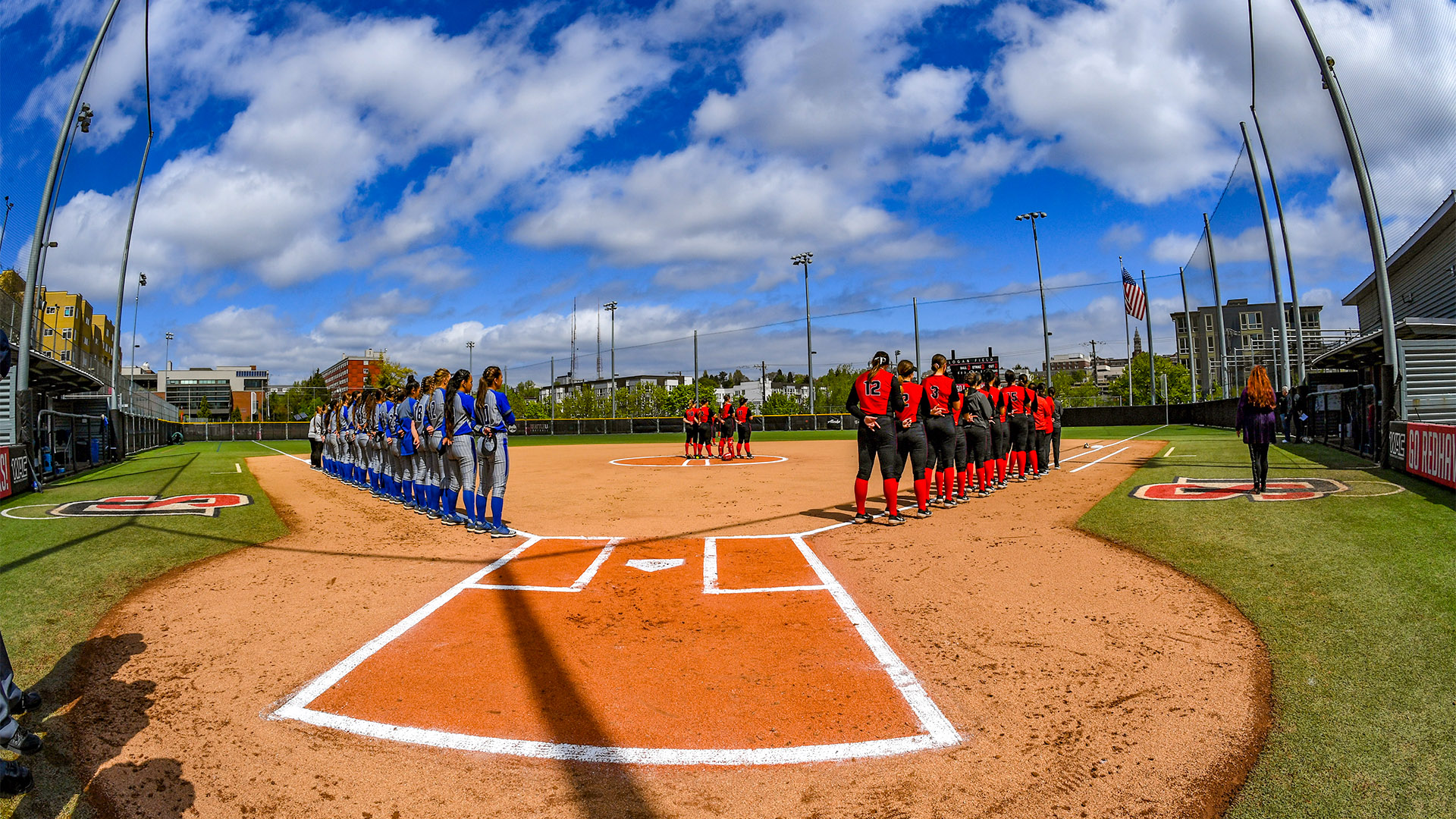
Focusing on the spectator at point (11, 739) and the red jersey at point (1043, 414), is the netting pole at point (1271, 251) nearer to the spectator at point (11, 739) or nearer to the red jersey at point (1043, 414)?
the red jersey at point (1043, 414)

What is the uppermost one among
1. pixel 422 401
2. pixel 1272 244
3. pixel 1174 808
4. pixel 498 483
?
pixel 1272 244

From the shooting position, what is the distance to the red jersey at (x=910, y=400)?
9002 mm

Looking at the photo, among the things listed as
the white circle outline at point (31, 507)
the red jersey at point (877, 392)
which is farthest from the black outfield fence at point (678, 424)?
the white circle outline at point (31, 507)

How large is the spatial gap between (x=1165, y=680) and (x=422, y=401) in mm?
10024

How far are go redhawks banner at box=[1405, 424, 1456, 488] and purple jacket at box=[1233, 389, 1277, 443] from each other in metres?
1.76

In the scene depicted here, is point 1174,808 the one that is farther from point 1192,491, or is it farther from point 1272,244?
point 1272,244

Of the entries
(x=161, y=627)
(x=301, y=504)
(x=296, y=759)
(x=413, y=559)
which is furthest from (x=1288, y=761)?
(x=301, y=504)

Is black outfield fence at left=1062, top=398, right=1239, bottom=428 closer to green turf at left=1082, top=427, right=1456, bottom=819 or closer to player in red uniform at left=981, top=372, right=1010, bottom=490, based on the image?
player in red uniform at left=981, top=372, right=1010, bottom=490

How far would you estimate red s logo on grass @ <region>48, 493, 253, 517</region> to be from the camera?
1003cm

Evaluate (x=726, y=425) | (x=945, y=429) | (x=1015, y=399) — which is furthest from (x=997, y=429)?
(x=726, y=425)

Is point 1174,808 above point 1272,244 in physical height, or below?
below

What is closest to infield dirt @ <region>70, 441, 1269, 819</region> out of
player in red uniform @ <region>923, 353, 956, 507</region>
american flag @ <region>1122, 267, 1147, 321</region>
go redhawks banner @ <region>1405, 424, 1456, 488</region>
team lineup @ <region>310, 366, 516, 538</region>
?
team lineup @ <region>310, 366, 516, 538</region>

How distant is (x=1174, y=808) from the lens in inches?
108

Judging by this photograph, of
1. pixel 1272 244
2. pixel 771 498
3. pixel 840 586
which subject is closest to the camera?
pixel 840 586
